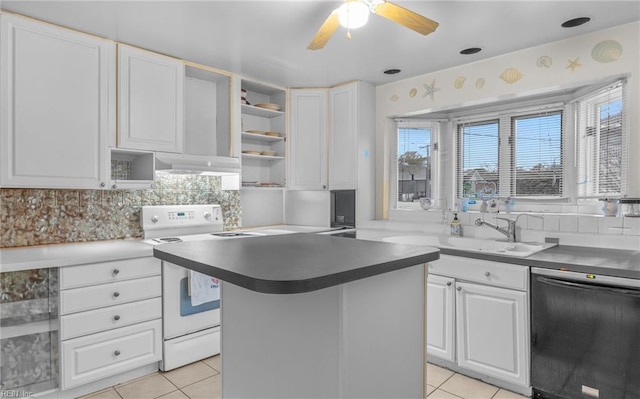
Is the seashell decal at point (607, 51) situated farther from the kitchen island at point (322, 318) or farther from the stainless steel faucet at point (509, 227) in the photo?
the kitchen island at point (322, 318)

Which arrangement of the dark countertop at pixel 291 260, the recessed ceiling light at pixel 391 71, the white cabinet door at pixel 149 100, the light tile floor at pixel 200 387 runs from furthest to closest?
1. the recessed ceiling light at pixel 391 71
2. the white cabinet door at pixel 149 100
3. the light tile floor at pixel 200 387
4. the dark countertop at pixel 291 260

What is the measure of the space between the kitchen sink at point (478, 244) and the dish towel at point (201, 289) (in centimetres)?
144

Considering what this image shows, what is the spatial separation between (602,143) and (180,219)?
10.9 feet

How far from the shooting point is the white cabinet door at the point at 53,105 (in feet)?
7.47

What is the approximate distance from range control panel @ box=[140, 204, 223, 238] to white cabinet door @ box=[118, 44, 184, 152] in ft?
1.73

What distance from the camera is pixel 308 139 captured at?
12.6ft

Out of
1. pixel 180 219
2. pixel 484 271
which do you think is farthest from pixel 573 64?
pixel 180 219

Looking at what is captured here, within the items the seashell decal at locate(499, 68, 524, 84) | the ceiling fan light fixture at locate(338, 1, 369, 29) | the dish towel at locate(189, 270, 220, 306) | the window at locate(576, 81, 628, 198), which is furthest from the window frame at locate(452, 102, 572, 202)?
the dish towel at locate(189, 270, 220, 306)

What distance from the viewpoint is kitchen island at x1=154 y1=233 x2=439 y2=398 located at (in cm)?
105

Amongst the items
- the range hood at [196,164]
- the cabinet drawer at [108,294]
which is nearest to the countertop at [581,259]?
the range hood at [196,164]

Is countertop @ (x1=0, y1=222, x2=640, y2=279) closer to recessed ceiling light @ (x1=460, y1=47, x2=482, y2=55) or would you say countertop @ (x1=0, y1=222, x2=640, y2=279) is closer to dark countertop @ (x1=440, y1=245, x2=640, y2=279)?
dark countertop @ (x1=440, y1=245, x2=640, y2=279)

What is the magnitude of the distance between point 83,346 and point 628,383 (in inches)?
117

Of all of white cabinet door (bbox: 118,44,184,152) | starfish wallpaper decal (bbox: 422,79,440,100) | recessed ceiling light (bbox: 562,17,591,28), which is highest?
recessed ceiling light (bbox: 562,17,591,28)

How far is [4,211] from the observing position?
2.50 meters
